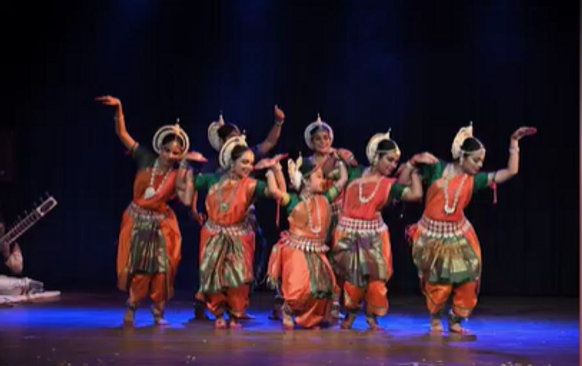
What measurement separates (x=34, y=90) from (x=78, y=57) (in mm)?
533

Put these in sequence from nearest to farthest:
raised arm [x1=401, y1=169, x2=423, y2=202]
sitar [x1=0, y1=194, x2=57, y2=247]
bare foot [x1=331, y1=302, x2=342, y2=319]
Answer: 1. raised arm [x1=401, y1=169, x2=423, y2=202]
2. bare foot [x1=331, y1=302, x2=342, y2=319]
3. sitar [x1=0, y1=194, x2=57, y2=247]

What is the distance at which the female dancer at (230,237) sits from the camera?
7.67 m

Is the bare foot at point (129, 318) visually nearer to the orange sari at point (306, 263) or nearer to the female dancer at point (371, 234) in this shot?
the orange sari at point (306, 263)

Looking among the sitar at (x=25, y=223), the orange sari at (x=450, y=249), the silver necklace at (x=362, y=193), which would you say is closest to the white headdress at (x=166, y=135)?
the silver necklace at (x=362, y=193)

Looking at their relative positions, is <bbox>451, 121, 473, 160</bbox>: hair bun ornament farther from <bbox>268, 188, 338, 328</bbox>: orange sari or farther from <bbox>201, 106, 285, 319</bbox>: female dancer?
<bbox>201, 106, 285, 319</bbox>: female dancer

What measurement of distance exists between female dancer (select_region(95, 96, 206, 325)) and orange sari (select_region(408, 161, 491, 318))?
1.60 metres

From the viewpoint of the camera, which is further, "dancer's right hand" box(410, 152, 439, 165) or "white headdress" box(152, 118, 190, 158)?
"white headdress" box(152, 118, 190, 158)

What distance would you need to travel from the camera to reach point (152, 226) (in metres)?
7.86

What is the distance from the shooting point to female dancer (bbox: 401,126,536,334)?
7.38 m

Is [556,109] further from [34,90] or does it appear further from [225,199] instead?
[34,90]

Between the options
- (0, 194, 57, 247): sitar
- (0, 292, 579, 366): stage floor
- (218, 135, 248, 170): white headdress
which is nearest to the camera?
(0, 292, 579, 366): stage floor

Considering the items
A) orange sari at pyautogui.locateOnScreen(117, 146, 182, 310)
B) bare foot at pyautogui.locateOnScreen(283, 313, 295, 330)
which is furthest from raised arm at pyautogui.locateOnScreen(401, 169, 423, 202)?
orange sari at pyautogui.locateOnScreen(117, 146, 182, 310)

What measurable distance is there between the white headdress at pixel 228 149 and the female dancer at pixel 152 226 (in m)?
0.26

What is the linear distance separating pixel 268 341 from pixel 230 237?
3.27 ft
